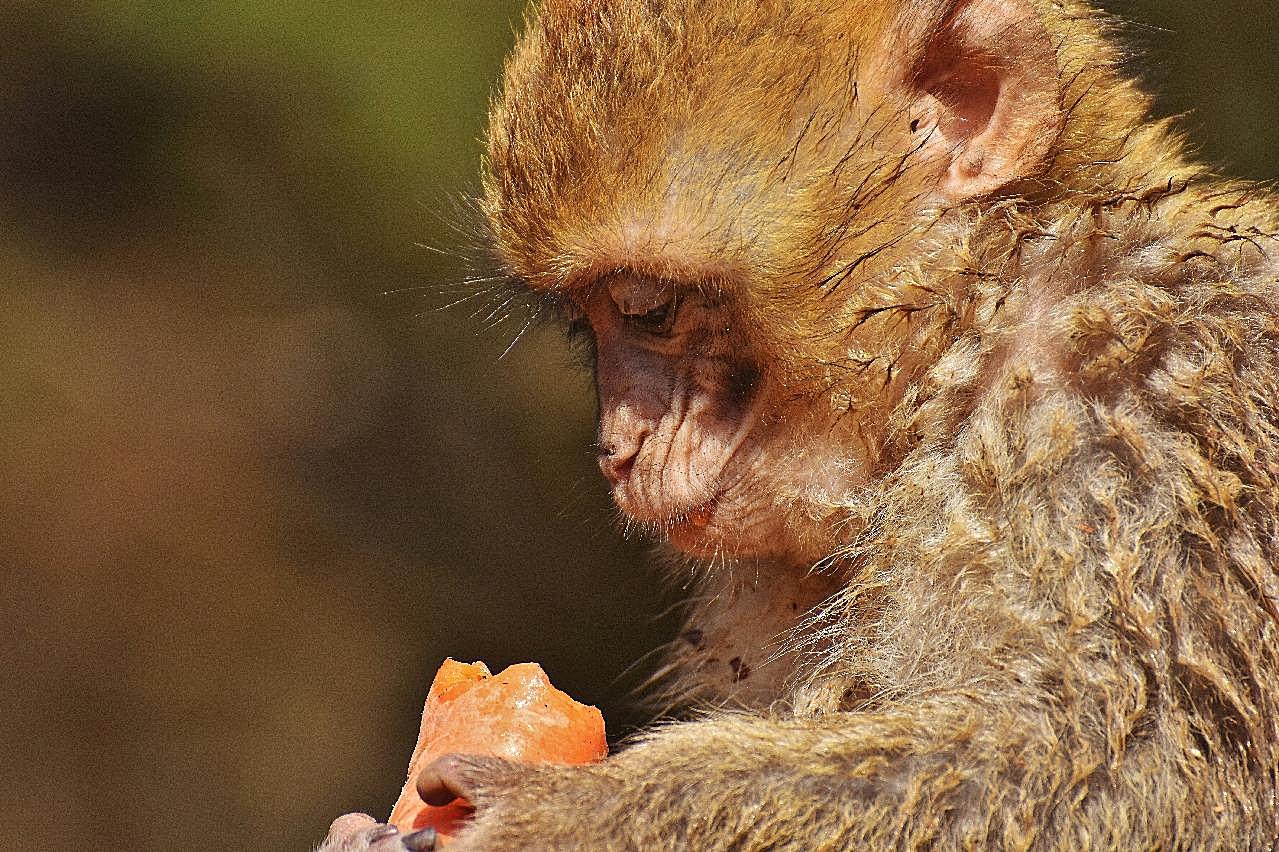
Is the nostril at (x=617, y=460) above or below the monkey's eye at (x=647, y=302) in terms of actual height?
below

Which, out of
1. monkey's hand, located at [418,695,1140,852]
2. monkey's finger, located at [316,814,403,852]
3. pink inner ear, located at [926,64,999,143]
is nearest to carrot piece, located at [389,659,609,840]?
monkey's finger, located at [316,814,403,852]

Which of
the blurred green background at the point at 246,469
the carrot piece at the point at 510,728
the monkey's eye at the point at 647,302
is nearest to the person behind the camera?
the carrot piece at the point at 510,728

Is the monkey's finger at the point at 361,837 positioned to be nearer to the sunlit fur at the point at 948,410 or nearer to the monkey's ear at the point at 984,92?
the sunlit fur at the point at 948,410

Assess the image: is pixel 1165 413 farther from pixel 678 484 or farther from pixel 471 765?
pixel 471 765

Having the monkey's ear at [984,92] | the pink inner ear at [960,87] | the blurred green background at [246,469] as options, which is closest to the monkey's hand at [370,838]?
the monkey's ear at [984,92]

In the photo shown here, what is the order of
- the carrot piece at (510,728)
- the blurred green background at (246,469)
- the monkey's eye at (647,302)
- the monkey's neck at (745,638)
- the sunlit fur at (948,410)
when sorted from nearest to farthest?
the sunlit fur at (948,410), the carrot piece at (510,728), the monkey's eye at (647,302), the monkey's neck at (745,638), the blurred green background at (246,469)

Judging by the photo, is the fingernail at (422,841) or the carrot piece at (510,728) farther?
the carrot piece at (510,728)
